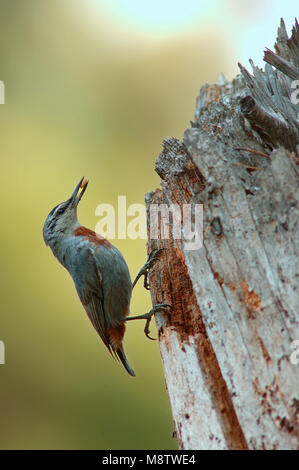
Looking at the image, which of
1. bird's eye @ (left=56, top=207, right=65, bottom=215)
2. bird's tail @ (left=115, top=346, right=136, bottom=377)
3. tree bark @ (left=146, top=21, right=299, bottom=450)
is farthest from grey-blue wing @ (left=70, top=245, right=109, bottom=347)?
tree bark @ (left=146, top=21, right=299, bottom=450)

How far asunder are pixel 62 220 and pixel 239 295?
2.67 m

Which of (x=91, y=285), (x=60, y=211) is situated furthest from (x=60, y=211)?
(x=91, y=285)

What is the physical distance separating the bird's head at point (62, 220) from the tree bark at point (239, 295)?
1.73 metres

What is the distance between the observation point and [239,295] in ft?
8.43

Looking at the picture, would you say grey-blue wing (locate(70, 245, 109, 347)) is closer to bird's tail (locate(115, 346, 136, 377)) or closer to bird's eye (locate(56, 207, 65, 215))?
bird's tail (locate(115, 346, 136, 377))

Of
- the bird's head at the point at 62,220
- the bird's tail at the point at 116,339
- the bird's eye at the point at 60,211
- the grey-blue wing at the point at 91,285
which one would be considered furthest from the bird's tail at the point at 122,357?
the bird's eye at the point at 60,211

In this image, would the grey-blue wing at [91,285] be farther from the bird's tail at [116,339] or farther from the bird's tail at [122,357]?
the bird's tail at [122,357]

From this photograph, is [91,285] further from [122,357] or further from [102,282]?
[122,357]

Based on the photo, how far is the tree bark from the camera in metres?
2.34

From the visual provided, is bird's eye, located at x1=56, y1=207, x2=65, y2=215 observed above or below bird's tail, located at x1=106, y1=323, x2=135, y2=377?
above

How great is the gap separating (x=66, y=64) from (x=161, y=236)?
608cm

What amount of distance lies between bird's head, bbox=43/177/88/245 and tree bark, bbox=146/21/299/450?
5.68ft

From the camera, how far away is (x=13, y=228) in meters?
6.85

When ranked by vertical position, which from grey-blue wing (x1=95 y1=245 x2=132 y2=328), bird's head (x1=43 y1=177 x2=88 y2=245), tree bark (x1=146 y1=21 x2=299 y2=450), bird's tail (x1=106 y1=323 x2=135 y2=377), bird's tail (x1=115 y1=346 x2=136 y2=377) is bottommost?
tree bark (x1=146 y1=21 x2=299 y2=450)
